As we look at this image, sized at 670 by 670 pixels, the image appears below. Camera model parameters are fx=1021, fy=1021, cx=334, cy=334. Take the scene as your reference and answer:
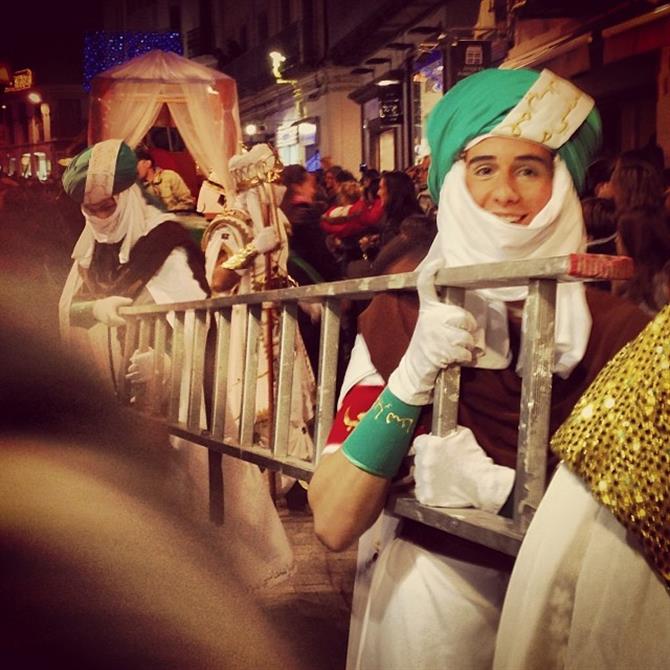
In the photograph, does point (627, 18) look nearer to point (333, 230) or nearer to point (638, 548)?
point (333, 230)

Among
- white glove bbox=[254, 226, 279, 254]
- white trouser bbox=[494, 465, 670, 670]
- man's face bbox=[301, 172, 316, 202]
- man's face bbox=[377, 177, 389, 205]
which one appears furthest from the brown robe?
white glove bbox=[254, 226, 279, 254]

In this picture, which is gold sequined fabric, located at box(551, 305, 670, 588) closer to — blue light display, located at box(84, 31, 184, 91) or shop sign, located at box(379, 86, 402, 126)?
shop sign, located at box(379, 86, 402, 126)

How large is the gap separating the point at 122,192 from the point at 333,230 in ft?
1.67

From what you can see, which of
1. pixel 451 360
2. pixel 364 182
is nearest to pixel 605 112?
pixel 364 182

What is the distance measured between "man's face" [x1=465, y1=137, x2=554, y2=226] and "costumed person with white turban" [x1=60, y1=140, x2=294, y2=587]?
4.14ft

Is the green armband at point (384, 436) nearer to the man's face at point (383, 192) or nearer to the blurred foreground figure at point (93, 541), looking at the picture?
the man's face at point (383, 192)

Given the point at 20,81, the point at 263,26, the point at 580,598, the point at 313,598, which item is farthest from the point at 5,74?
the point at 580,598

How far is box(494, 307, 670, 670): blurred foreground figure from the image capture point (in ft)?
1.89

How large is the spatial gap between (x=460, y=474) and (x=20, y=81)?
4.89ft

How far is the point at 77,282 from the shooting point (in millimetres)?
2359

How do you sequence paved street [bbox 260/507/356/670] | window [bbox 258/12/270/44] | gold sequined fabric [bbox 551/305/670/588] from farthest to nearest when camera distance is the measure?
paved street [bbox 260/507/356/670], window [bbox 258/12/270/44], gold sequined fabric [bbox 551/305/670/588]

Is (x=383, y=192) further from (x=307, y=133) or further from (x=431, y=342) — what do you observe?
(x=431, y=342)

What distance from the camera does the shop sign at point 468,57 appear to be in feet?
4.91

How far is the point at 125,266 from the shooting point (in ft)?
7.77
